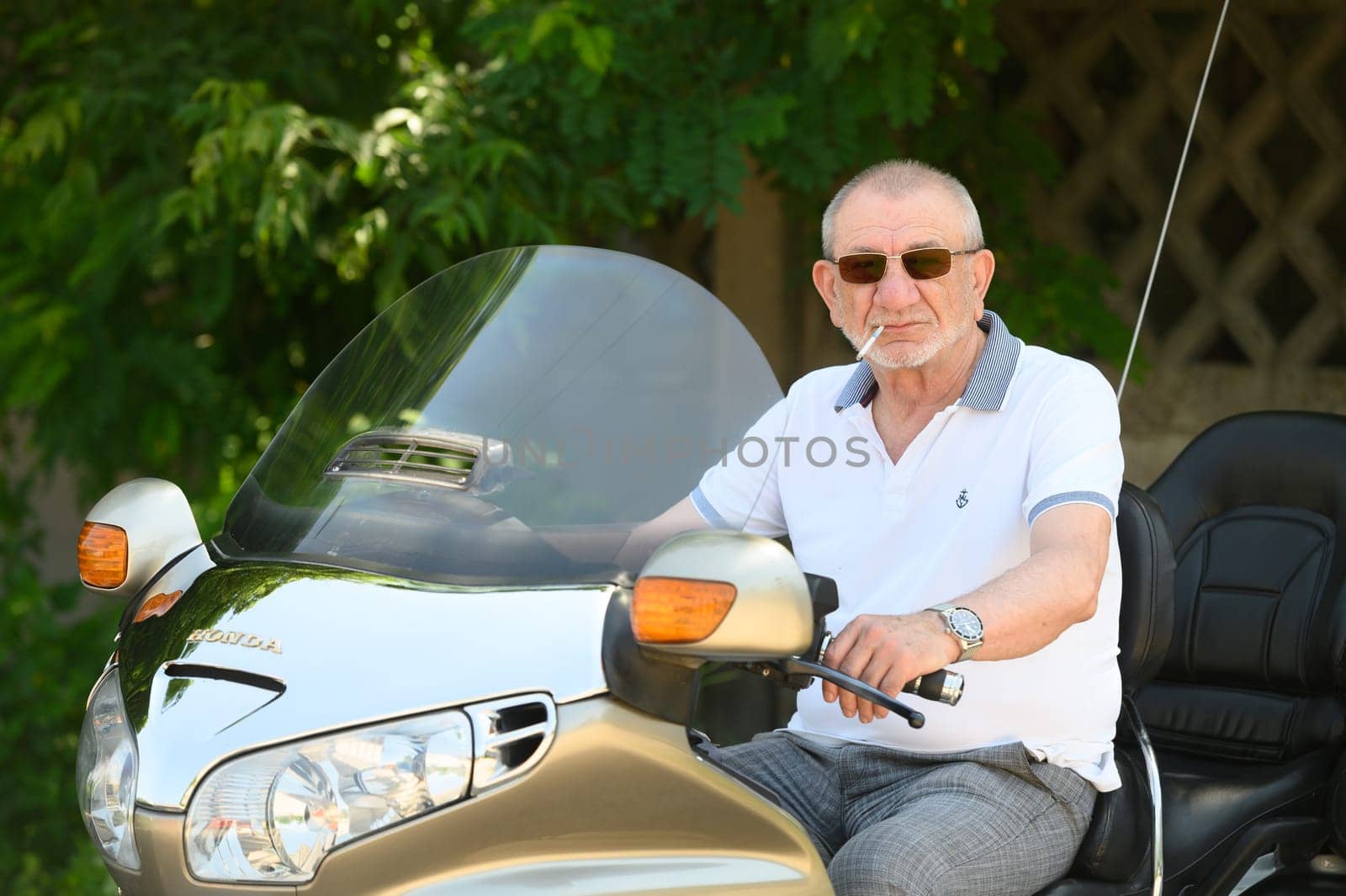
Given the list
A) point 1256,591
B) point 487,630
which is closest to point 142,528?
point 487,630

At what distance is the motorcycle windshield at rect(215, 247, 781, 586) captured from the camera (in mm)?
1615

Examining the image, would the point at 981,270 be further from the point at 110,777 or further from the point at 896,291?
the point at 110,777

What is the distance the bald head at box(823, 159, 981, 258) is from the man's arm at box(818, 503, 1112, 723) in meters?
0.43

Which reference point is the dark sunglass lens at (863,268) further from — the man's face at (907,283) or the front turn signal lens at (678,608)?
the front turn signal lens at (678,608)

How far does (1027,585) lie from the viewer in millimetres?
1771

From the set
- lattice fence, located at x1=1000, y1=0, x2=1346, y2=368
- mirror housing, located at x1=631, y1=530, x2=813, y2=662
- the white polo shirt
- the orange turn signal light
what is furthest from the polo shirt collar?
lattice fence, located at x1=1000, y1=0, x2=1346, y2=368

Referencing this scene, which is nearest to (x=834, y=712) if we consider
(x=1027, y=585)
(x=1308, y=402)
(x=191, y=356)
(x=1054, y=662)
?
(x=1054, y=662)

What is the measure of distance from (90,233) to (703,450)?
2.89 m

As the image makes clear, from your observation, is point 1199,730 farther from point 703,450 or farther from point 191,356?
point 191,356

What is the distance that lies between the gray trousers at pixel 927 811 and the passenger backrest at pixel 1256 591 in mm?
578

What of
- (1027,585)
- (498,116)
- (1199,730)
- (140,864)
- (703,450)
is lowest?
(1199,730)

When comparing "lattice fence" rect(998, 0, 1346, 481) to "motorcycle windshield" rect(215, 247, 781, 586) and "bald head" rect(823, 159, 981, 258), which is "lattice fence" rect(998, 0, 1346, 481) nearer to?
"bald head" rect(823, 159, 981, 258)

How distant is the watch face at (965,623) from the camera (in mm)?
1637

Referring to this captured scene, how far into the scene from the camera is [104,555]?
6.36ft
